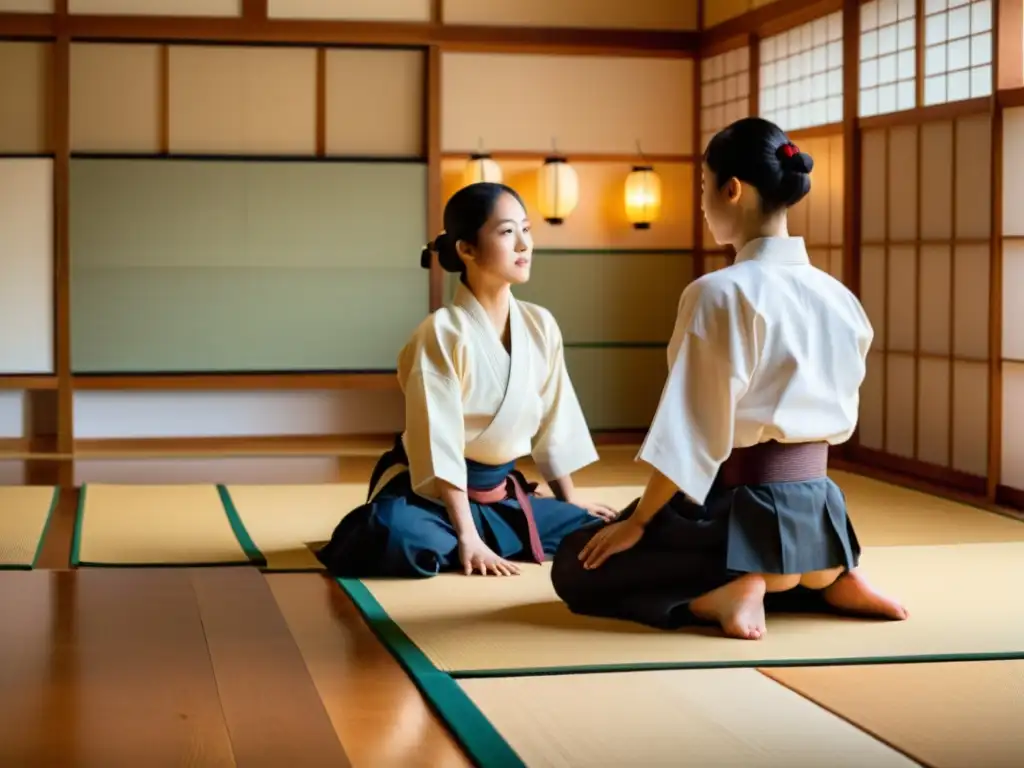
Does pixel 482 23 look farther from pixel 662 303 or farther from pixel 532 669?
pixel 532 669

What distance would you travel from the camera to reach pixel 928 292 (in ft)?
20.9

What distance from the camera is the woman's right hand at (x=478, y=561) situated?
4078mm

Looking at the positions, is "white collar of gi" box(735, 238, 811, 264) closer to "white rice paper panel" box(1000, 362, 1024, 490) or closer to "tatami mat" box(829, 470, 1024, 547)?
"tatami mat" box(829, 470, 1024, 547)

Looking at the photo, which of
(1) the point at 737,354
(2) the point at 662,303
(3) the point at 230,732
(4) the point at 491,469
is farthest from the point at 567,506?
(2) the point at 662,303

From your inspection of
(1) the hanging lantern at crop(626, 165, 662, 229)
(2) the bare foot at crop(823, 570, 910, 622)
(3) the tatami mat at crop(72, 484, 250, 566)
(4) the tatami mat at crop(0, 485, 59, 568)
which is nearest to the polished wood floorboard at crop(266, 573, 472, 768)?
(3) the tatami mat at crop(72, 484, 250, 566)

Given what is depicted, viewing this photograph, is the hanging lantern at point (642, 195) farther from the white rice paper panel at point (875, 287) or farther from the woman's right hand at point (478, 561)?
the woman's right hand at point (478, 561)

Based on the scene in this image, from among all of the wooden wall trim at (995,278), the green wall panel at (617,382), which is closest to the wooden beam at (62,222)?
the green wall panel at (617,382)

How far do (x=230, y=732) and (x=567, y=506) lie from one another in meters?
1.92

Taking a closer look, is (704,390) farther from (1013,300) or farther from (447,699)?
(1013,300)

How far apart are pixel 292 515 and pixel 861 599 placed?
2.37m

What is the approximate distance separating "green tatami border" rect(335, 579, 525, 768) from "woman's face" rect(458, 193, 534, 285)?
0.98 m

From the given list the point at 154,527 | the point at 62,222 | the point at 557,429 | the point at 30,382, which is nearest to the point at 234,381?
the point at 30,382

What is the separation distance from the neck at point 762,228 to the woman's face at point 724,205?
16 millimetres

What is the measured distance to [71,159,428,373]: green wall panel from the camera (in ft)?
25.6
